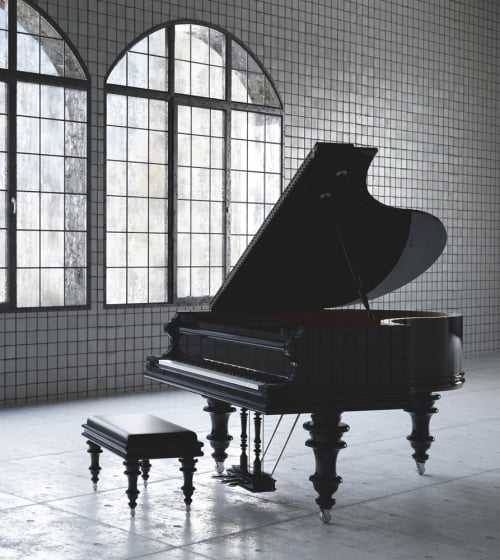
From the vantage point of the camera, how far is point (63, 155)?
7832 millimetres

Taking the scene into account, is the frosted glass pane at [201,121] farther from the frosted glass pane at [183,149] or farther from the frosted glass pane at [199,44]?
the frosted glass pane at [199,44]

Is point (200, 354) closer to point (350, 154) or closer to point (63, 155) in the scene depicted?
point (350, 154)

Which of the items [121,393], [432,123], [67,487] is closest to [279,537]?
[67,487]

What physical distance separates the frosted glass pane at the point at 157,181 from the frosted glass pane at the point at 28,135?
1089 mm

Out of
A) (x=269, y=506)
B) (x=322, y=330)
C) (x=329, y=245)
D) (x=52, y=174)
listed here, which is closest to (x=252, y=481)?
(x=269, y=506)

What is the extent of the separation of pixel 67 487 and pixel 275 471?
1.09 m

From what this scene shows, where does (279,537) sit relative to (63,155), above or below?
below

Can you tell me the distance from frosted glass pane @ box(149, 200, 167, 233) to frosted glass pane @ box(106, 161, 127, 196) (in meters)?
0.31

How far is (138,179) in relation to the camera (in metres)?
8.30

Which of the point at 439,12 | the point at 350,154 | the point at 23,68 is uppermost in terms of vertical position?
the point at 439,12

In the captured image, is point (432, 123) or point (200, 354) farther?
point (432, 123)

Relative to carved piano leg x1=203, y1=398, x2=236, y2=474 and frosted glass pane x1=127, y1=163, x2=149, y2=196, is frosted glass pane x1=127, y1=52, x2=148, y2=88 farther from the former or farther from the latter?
carved piano leg x1=203, y1=398, x2=236, y2=474

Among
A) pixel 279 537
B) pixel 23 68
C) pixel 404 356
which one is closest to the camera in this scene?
pixel 279 537

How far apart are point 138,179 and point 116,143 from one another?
1.19 ft
